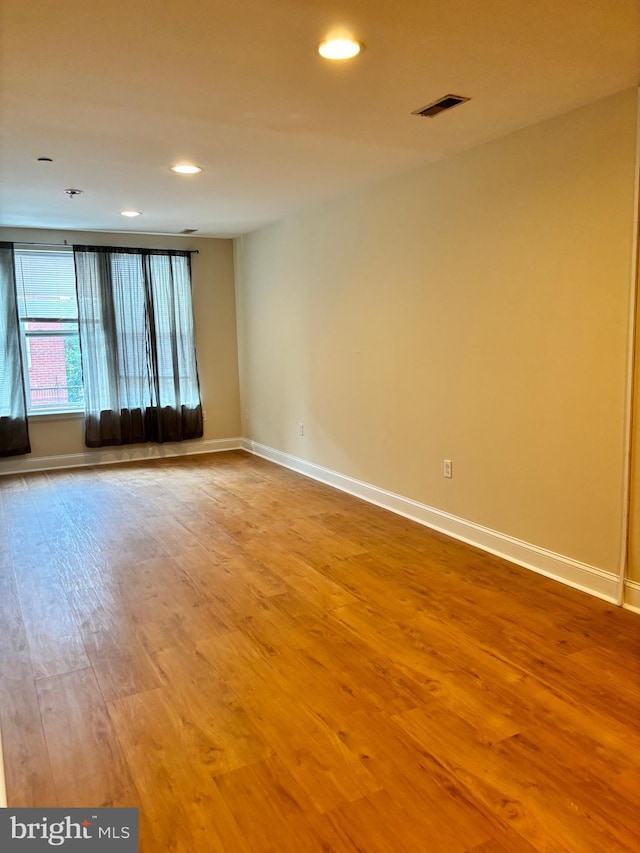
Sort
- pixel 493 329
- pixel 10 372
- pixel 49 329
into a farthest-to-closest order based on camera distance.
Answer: pixel 49 329
pixel 10 372
pixel 493 329

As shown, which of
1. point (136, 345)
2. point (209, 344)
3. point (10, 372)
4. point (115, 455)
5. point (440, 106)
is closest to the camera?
point (440, 106)

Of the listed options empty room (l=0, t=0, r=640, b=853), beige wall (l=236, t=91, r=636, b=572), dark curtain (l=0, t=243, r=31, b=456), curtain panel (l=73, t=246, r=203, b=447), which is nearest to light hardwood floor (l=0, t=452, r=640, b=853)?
empty room (l=0, t=0, r=640, b=853)

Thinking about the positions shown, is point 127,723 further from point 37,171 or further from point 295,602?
point 37,171

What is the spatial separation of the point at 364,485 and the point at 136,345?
300 cm

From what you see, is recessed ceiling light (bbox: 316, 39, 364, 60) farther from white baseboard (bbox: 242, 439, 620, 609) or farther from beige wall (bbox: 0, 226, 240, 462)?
beige wall (bbox: 0, 226, 240, 462)

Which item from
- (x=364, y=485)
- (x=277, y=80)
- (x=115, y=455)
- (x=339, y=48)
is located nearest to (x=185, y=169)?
(x=277, y=80)

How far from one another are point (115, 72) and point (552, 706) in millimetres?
2841

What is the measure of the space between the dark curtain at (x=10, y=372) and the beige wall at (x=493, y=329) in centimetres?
276

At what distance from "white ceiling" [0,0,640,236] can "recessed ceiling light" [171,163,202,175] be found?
0.22 feet

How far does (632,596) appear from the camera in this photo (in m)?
2.81

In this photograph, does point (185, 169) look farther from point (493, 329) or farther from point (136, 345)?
point (136, 345)

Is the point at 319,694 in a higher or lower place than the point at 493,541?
lower

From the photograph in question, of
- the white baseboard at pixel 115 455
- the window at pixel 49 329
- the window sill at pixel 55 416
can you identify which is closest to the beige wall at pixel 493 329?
the white baseboard at pixel 115 455

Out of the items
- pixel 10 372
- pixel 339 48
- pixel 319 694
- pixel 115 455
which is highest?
pixel 339 48
